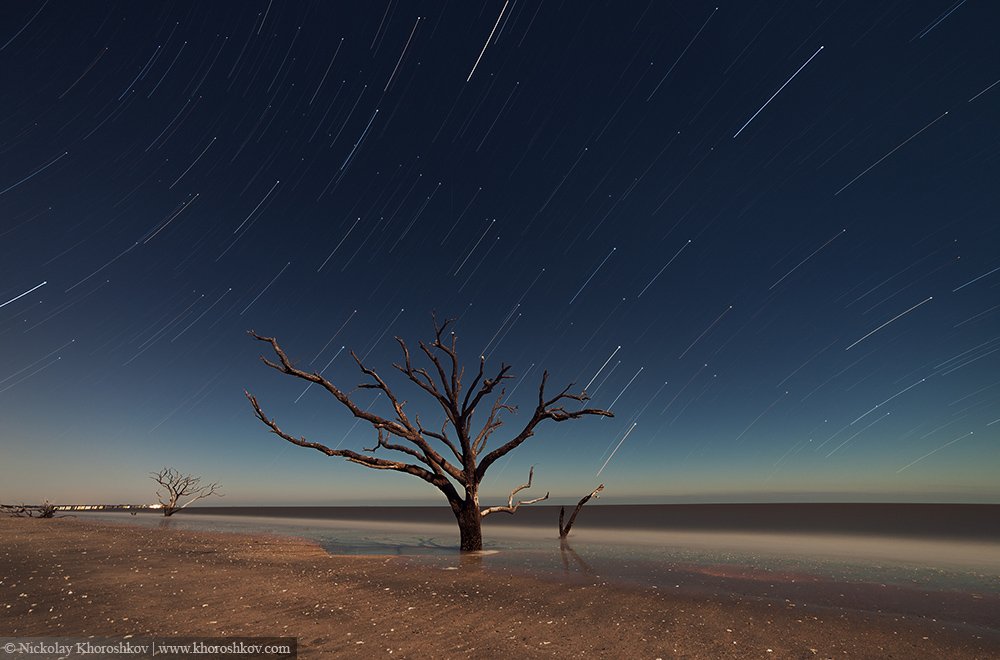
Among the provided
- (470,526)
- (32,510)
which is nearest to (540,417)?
(470,526)

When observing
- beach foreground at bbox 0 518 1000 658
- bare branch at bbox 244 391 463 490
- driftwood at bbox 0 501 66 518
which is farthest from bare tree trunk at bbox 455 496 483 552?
driftwood at bbox 0 501 66 518

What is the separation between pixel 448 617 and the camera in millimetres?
7926

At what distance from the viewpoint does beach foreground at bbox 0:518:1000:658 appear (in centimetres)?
655

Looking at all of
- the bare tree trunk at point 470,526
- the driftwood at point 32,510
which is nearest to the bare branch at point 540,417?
the bare tree trunk at point 470,526

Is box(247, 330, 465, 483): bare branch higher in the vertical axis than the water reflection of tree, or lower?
higher

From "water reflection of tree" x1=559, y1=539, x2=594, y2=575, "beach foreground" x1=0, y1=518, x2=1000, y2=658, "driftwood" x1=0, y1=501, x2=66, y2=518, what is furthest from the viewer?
"driftwood" x1=0, y1=501, x2=66, y2=518

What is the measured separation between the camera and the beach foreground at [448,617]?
6555mm

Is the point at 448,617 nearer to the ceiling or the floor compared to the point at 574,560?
nearer to the ceiling

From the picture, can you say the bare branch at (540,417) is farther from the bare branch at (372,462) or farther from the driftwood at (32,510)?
the driftwood at (32,510)

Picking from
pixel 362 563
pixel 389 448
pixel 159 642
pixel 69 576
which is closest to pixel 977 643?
pixel 159 642

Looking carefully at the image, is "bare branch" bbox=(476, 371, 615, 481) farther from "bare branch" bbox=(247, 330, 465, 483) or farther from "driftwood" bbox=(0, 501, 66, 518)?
"driftwood" bbox=(0, 501, 66, 518)

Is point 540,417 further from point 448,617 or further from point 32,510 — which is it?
point 32,510

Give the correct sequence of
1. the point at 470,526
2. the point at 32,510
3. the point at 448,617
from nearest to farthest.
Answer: the point at 448,617 → the point at 470,526 → the point at 32,510

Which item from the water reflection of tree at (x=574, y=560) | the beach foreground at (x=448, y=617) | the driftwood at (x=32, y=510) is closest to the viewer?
the beach foreground at (x=448, y=617)
